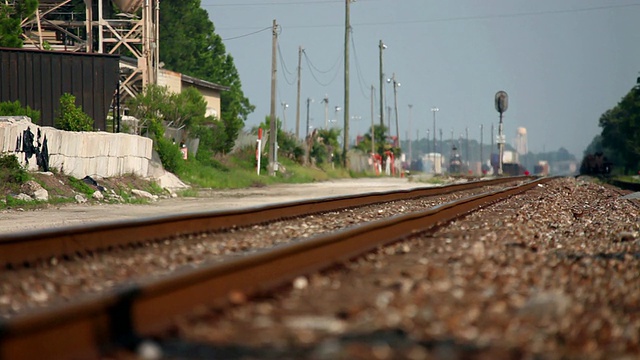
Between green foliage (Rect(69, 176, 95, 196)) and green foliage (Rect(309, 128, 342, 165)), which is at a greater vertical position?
green foliage (Rect(309, 128, 342, 165))

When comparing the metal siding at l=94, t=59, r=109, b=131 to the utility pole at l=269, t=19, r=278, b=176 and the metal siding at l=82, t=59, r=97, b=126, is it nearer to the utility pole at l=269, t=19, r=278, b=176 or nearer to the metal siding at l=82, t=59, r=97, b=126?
the metal siding at l=82, t=59, r=97, b=126

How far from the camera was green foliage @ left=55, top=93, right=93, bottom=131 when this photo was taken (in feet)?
101

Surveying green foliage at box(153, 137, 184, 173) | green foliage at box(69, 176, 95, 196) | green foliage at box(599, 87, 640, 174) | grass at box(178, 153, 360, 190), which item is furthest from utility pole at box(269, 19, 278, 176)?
green foliage at box(599, 87, 640, 174)

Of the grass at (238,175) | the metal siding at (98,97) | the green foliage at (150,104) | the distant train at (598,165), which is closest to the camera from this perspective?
the metal siding at (98,97)

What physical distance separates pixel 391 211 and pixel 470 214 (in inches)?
69.4

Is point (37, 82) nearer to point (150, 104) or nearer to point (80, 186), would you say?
point (150, 104)

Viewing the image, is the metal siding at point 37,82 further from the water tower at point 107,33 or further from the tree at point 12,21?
the water tower at point 107,33

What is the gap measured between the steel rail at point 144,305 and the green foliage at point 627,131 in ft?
259

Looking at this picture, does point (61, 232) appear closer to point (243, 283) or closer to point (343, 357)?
point (243, 283)

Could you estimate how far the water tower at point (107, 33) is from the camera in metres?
45.4

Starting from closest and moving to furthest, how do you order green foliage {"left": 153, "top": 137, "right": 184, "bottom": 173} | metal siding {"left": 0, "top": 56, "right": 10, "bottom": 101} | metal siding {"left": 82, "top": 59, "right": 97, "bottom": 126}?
metal siding {"left": 0, "top": 56, "right": 10, "bottom": 101}
green foliage {"left": 153, "top": 137, "right": 184, "bottom": 173}
metal siding {"left": 82, "top": 59, "right": 97, "bottom": 126}

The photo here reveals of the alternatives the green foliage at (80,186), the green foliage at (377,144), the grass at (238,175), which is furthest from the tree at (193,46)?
the green foliage at (80,186)

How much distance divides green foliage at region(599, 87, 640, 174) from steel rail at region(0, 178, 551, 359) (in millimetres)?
78972

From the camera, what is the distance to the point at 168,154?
33.0m
